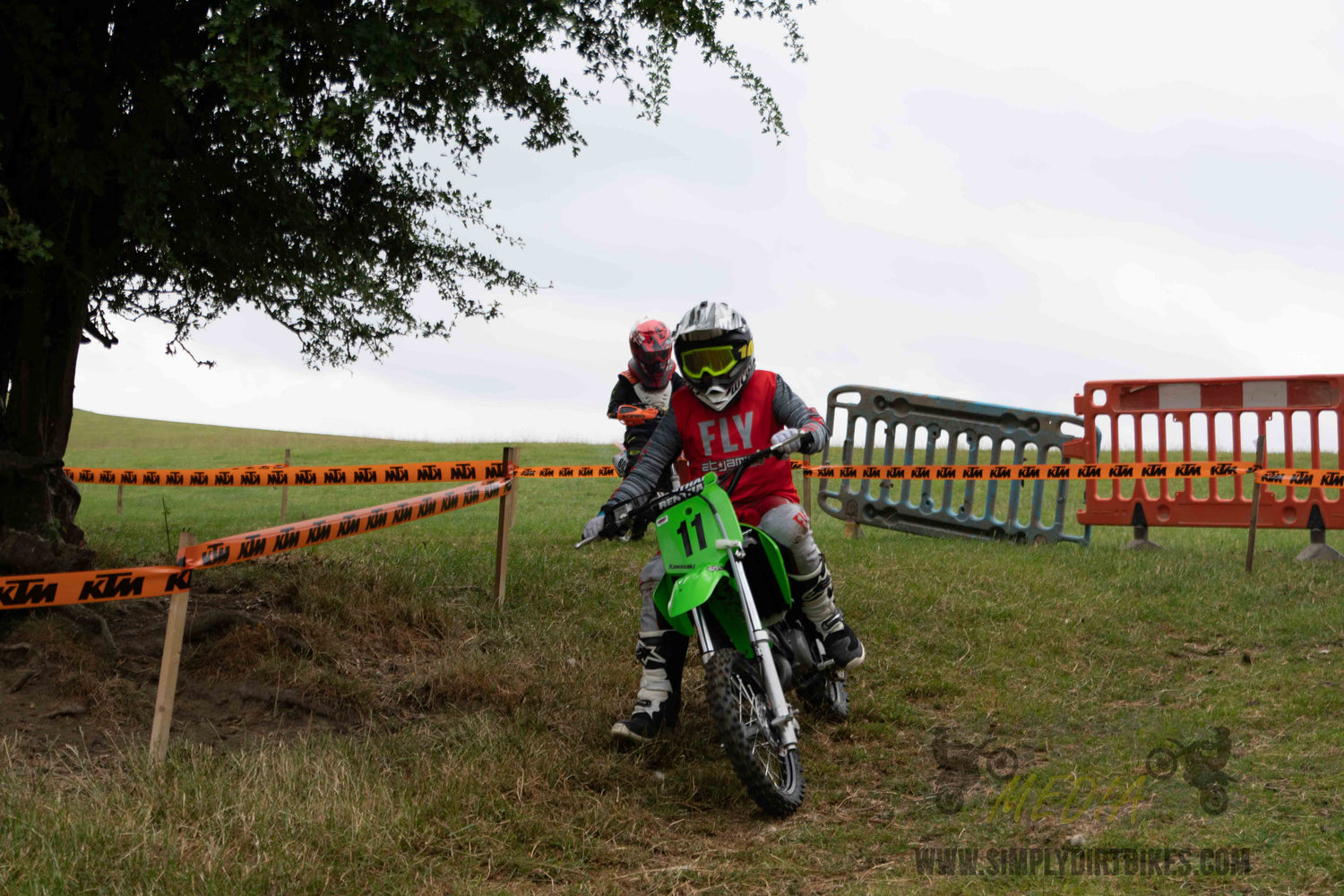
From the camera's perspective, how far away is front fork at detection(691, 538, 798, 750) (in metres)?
5.12

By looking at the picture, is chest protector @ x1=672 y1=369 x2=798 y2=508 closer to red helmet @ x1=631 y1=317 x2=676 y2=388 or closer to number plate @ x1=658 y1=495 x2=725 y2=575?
number plate @ x1=658 y1=495 x2=725 y2=575

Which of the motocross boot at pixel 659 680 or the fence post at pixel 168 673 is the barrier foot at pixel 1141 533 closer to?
the motocross boot at pixel 659 680

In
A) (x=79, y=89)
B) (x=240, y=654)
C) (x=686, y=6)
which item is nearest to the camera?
(x=240, y=654)

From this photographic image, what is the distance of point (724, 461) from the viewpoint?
5.93 m

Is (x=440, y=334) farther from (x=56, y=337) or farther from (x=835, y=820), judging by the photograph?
(x=835, y=820)

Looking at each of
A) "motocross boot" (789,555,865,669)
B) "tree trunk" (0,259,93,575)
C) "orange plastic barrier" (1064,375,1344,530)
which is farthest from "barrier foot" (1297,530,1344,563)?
"tree trunk" (0,259,93,575)

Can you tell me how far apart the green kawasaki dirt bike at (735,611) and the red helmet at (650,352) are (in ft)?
16.7

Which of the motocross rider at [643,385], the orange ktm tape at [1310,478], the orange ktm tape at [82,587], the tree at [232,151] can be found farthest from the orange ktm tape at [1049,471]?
the orange ktm tape at [82,587]

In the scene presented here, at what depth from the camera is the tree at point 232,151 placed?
635cm

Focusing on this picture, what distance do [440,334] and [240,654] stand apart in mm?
4085

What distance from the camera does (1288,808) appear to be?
4.98 meters

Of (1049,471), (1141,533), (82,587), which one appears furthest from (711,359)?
(1141,533)

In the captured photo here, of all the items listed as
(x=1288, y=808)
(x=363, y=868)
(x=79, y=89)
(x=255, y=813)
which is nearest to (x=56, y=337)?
(x=79, y=89)

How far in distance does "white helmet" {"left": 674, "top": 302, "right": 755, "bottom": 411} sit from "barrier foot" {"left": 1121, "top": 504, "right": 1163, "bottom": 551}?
27.8 feet
